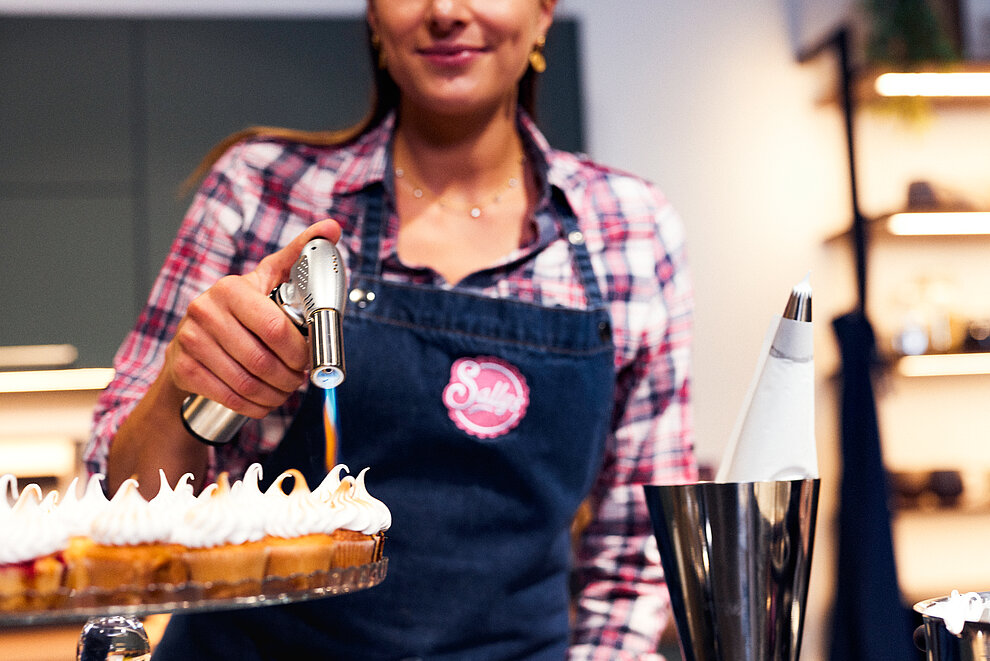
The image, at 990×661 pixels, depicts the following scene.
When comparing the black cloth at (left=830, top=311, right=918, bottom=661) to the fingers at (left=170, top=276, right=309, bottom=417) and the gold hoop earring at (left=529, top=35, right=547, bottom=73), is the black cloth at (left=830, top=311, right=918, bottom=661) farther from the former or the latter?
the fingers at (left=170, top=276, right=309, bottom=417)

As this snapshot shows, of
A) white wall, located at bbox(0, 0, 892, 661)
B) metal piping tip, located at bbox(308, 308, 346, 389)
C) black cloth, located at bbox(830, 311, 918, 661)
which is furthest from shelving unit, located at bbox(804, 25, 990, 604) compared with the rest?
metal piping tip, located at bbox(308, 308, 346, 389)

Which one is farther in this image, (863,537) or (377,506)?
(863,537)

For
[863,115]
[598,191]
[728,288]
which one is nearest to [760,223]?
[728,288]

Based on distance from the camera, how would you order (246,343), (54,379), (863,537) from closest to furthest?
(246,343), (863,537), (54,379)

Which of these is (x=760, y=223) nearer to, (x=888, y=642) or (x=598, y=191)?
(x=888, y=642)

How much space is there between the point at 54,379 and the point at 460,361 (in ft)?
7.37

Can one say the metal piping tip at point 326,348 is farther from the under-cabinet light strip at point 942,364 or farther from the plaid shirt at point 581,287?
the under-cabinet light strip at point 942,364

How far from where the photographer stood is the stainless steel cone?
570 millimetres

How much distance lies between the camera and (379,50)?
→ 1.17 m

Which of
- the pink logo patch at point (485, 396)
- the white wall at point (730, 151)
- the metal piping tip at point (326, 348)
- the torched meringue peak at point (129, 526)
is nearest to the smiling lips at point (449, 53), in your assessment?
the pink logo patch at point (485, 396)

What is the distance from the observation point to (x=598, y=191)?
1197 mm

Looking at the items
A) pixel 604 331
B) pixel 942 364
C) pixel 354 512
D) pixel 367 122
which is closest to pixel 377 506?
pixel 354 512

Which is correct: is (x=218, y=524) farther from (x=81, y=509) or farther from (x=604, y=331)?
(x=604, y=331)

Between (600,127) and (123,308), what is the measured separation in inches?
61.9
